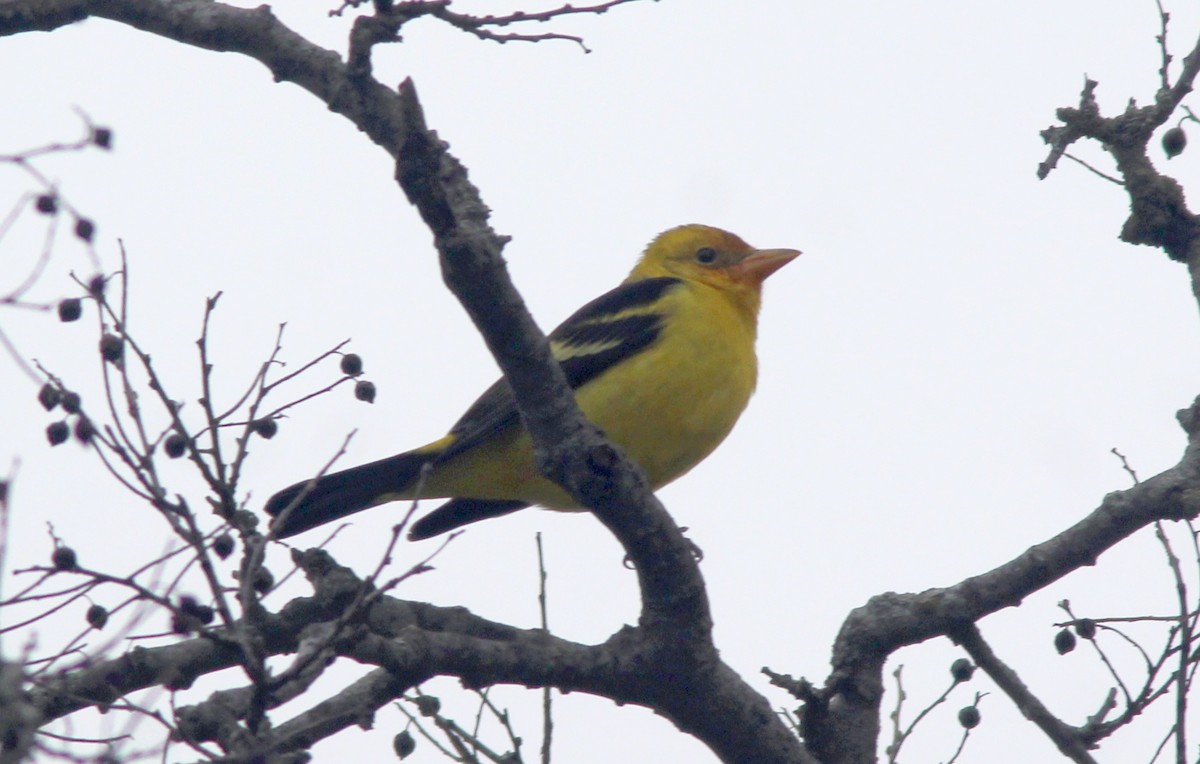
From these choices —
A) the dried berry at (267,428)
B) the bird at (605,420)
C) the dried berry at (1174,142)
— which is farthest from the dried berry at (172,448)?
the dried berry at (1174,142)

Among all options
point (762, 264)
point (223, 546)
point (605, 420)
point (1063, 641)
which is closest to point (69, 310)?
point (223, 546)

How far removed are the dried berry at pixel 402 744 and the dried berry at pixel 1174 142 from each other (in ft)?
10.6

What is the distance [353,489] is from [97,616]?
2.32 meters

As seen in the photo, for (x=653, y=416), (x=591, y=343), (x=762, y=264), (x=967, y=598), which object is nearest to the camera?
(x=967, y=598)

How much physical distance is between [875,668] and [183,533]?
106 inches

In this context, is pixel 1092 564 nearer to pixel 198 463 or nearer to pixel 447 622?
pixel 447 622

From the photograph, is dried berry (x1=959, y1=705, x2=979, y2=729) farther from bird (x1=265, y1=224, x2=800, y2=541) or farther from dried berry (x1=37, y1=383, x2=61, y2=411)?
dried berry (x1=37, y1=383, x2=61, y2=411)

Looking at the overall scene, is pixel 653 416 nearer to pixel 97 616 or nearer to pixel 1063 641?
pixel 1063 641

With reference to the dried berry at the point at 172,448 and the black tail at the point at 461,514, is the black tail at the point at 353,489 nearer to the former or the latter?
the black tail at the point at 461,514

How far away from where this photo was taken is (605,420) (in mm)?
5867

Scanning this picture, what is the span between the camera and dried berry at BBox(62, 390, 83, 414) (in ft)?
12.3

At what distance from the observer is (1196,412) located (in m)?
4.88

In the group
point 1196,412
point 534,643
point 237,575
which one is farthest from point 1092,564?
point 237,575

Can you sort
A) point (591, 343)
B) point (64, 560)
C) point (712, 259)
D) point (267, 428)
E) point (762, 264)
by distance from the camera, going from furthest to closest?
point (712, 259)
point (762, 264)
point (591, 343)
point (267, 428)
point (64, 560)
